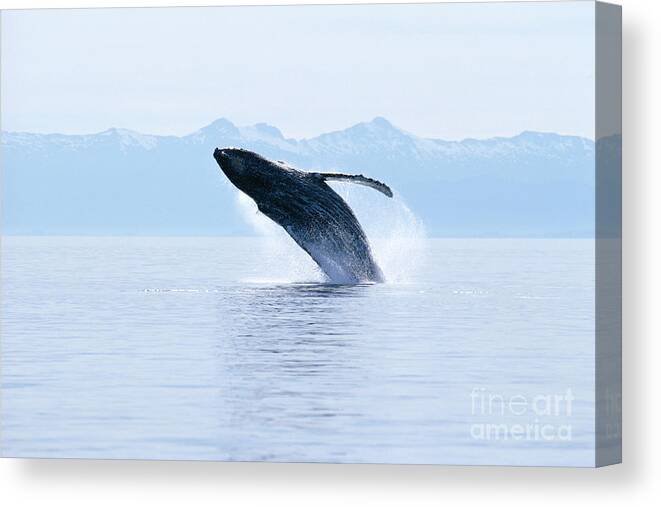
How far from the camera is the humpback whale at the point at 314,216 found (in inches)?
1087

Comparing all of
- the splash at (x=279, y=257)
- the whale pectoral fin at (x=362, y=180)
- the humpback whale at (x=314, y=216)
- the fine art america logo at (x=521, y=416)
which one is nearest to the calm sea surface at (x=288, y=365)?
the fine art america logo at (x=521, y=416)

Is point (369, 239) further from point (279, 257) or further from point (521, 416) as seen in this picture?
point (521, 416)

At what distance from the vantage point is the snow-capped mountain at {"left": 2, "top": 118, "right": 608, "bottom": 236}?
73.5 ft

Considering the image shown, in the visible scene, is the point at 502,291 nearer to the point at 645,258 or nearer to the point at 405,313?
the point at 405,313

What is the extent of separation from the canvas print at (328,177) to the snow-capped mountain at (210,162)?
4 cm

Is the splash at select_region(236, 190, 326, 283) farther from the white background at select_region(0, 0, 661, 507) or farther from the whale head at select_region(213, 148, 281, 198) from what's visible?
the white background at select_region(0, 0, 661, 507)

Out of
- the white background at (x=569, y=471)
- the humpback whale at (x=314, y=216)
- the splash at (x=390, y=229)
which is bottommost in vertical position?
the white background at (x=569, y=471)

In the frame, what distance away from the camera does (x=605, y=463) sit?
66.3ft

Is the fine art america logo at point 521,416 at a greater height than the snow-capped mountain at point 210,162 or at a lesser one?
lesser

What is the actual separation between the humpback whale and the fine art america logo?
6554 millimetres

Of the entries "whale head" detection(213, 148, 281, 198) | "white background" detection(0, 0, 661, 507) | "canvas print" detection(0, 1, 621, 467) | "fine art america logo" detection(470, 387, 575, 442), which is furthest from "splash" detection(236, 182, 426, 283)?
"white background" detection(0, 0, 661, 507)

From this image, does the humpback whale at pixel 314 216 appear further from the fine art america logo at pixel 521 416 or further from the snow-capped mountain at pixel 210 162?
the fine art america logo at pixel 521 416

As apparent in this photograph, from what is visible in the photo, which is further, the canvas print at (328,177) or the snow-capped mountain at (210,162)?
the snow-capped mountain at (210,162)

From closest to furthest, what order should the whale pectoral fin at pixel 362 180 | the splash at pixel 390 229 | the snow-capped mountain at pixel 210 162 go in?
the snow-capped mountain at pixel 210 162 → the splash at pixel 390 229 → the whale pectoral fin at pixel 362 180
